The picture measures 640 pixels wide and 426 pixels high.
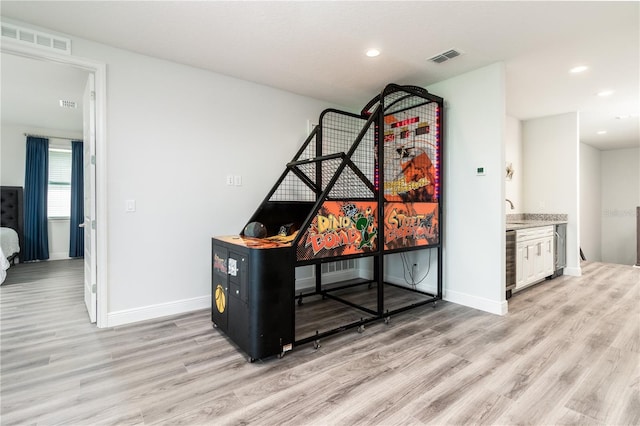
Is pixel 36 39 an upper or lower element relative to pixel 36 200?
upper

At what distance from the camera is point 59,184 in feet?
21.5

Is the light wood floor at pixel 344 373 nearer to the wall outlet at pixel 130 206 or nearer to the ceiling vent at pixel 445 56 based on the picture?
the wall outlet at pixel 130 206

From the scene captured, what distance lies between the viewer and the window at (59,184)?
21.3ft

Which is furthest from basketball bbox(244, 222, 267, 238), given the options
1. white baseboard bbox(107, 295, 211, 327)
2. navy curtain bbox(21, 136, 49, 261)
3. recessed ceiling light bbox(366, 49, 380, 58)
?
navy curtain bbox(21, 136, 49, 261)

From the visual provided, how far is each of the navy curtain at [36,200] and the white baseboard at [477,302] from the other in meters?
7.58

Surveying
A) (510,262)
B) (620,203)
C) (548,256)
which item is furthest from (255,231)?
(620,203)

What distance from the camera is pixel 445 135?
3.73 m

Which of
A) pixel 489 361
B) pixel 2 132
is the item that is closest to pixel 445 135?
pixel 489 361

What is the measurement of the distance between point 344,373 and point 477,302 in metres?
2.05

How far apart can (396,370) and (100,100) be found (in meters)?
3.40

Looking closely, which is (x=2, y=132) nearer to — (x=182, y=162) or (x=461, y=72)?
(x=182, y=162)

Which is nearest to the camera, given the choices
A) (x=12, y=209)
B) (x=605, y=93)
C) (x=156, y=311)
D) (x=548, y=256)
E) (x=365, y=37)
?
(x=365, y=37)

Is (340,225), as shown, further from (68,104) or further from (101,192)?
(68,104)

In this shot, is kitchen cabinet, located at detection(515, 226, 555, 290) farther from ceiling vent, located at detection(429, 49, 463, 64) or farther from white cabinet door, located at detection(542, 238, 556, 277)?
ceiling vent, located at detection(429, 49, 463, 64)
